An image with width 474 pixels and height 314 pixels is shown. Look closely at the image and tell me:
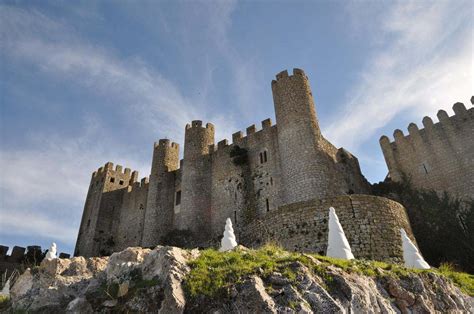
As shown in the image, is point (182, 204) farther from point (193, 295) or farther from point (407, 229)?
point (193, 295)

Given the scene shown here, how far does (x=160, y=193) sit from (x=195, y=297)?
76.0ft

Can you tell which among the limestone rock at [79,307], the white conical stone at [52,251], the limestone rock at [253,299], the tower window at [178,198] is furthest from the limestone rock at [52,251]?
the tower window at [178,198]

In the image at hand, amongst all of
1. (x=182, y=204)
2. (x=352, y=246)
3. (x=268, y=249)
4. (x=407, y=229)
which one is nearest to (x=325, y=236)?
(x=352, y=246)

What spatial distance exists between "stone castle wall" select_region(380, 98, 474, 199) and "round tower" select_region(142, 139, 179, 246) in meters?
17.1

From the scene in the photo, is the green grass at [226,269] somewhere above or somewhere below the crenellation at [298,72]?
below

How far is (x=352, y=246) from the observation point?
12367 mm

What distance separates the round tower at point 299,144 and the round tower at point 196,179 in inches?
261

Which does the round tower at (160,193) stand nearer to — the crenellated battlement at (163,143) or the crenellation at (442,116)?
the crenellated battlement at (163,143)

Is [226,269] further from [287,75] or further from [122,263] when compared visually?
[287,75]

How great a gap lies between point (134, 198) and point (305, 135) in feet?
63.9

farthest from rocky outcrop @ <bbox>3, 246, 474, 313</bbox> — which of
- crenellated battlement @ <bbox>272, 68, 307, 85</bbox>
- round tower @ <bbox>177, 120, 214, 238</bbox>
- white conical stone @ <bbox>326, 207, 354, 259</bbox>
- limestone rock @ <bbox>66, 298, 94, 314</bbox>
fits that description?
crenellated battlement @ <bbox>272, 68, 307, 85</bbox>

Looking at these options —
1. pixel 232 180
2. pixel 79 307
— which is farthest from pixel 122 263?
pixel 232 180

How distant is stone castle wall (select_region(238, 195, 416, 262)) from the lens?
1245cm

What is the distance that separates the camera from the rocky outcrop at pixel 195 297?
5.32m
